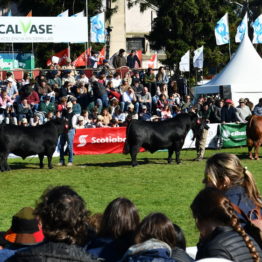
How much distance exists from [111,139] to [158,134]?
14.5 feet

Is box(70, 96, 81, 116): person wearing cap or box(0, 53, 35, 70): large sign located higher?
box(0, 53, 35, 70): large sign

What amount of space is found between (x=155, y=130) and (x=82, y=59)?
808 inches

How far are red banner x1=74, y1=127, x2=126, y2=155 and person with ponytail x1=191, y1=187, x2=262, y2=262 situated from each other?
18794 mm

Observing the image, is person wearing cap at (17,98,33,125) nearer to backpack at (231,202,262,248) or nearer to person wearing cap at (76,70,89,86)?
person wearing cap at (76,70,89,86)

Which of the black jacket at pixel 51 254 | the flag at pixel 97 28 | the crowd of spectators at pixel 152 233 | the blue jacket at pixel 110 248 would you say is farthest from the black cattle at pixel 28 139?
the flag at pixel 97 28

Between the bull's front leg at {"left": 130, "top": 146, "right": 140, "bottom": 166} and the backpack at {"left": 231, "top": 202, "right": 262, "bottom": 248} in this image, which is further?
the bull's front leg at {"left": 130, "top": 146, "right": 140, "bottom": 166}

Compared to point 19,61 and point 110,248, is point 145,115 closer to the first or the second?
point 19,61

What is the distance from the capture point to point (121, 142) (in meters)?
24.3

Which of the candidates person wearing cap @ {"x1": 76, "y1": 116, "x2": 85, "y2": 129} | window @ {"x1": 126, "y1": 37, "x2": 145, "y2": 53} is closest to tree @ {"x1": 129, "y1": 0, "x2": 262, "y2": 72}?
window @ {"x1": 126, "y1": 37, "x2": 145, "y2": 53}

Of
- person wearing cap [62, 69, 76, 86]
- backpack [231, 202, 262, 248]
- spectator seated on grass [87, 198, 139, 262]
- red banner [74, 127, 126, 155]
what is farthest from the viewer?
person wearing cap [62, 69, 76, 86]

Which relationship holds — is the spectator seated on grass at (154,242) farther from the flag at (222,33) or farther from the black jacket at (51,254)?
the flag at (222,33)

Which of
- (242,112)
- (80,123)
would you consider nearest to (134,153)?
(80,123)

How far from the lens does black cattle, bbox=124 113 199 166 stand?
19500 millimetres

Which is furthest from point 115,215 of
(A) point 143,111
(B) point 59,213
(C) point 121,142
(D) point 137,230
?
(A) point 143,111
